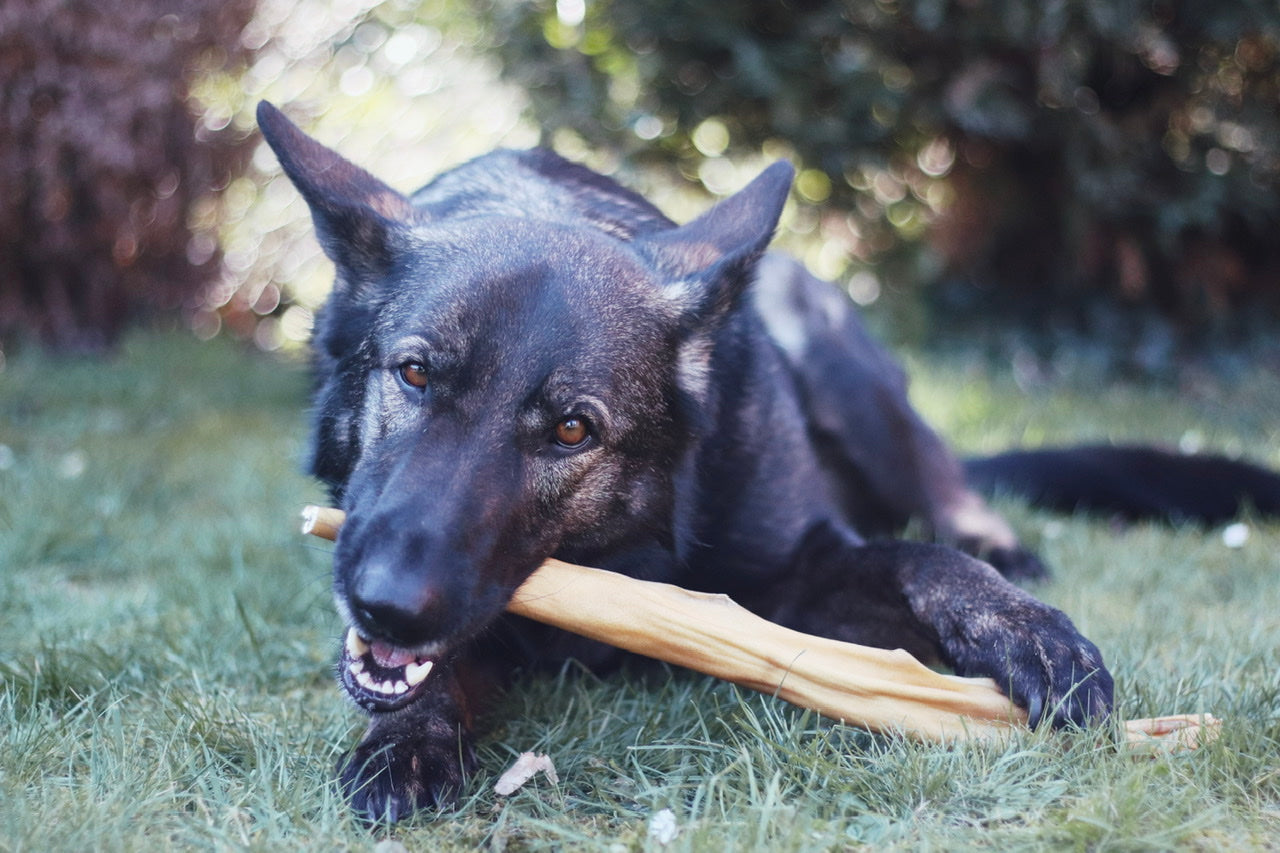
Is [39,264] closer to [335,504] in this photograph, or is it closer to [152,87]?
[152,87]

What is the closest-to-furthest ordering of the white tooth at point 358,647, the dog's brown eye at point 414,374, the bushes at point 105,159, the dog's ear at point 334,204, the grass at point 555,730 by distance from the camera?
the grass at point 555,730 → the white tooth at point 358,647 → the dog's brown eye at point 414,374 → the dog's ear at point 334,204 → the bushes at point 105,159

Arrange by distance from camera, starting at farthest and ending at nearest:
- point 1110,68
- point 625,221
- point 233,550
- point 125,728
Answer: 1. point 1110,68
2. point 233,550
3. point 625,221
4. point 125,728

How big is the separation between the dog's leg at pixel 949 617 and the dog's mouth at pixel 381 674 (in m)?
1.03

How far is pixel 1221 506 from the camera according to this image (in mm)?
3777

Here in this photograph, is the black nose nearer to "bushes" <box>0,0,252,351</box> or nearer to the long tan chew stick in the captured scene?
the long tan chew stick

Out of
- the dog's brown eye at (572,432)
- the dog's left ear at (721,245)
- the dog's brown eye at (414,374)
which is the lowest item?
the dog's brown eye at (572,432)

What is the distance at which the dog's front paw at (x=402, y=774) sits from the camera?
Result: 76.0 inches

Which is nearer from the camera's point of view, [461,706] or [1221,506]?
[461,706]

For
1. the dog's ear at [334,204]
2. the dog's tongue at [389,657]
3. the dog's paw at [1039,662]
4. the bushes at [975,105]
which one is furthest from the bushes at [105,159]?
the dog's paw at [1039,662]

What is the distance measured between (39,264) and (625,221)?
15.7 ft

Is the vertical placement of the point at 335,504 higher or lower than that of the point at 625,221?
lower

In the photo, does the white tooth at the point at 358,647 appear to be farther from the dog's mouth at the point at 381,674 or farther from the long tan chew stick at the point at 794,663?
the long tan chew stick at the point at 794,663

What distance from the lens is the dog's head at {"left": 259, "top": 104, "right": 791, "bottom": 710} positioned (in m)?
1.94

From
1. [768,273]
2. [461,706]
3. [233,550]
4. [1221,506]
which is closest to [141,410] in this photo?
[233,550]
